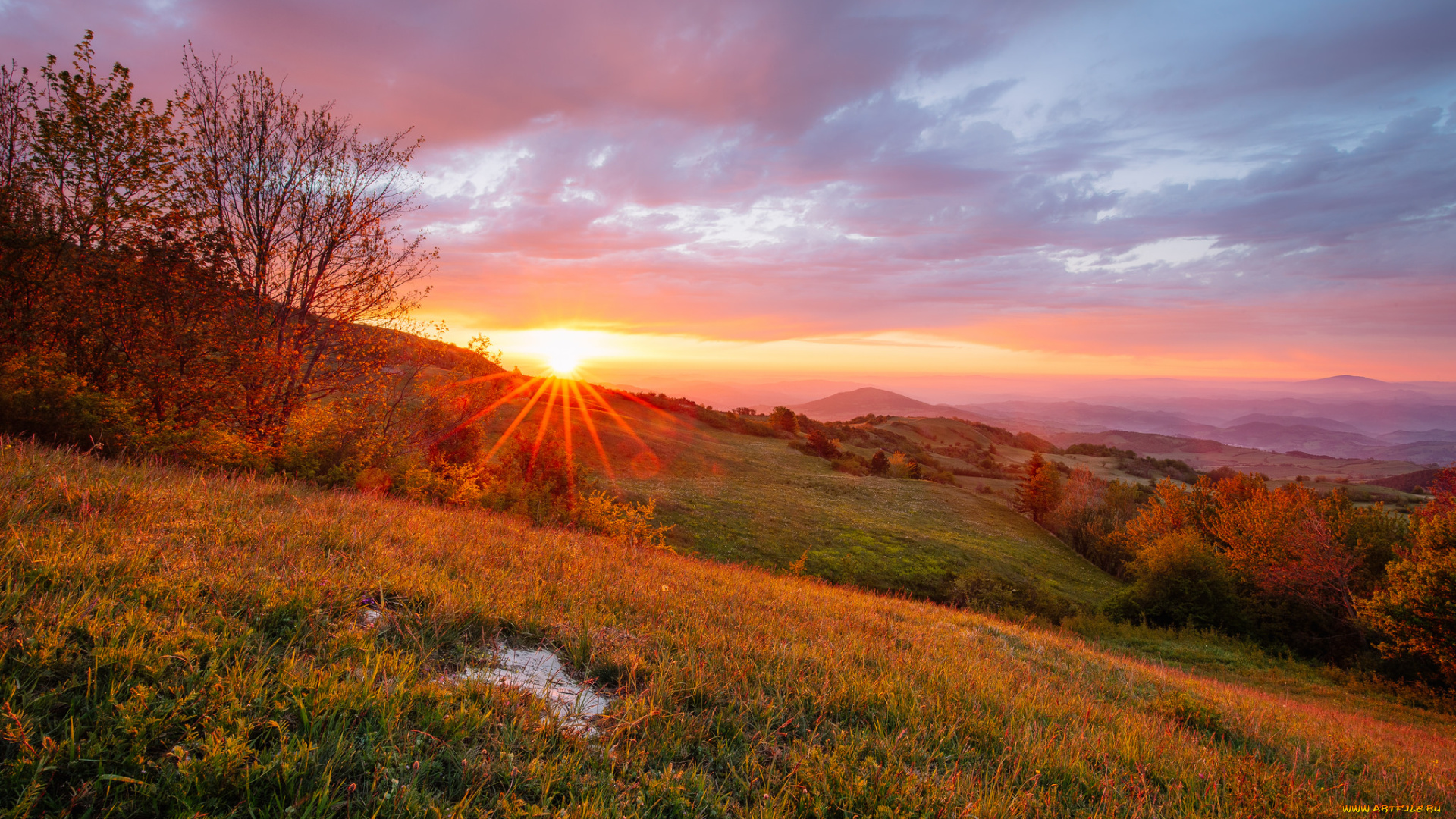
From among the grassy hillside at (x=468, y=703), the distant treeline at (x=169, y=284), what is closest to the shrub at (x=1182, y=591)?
the grassy hillside at (x=468, y=703)

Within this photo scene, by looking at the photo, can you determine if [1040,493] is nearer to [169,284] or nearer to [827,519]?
[827,519]

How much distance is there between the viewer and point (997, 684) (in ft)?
18.7

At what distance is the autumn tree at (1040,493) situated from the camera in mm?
55750

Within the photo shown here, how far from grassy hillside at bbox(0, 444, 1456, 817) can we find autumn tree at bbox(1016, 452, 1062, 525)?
5435cm

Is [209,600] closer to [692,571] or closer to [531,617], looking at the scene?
[531,617]

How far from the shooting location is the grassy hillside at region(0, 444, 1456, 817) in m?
2.52

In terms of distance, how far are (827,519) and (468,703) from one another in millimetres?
36398

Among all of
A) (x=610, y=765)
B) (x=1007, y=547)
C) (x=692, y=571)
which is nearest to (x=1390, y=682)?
(x=1007, y=547)

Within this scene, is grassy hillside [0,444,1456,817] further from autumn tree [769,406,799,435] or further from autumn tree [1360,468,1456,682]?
autumn tree [769,406,799,435]

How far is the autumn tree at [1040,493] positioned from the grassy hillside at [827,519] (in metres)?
2.78

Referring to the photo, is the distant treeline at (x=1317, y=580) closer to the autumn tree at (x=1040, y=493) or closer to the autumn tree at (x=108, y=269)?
the autumn tree at (x=1040, y=493)

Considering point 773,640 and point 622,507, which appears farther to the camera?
point 622,507

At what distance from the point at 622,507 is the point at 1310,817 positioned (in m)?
18.1

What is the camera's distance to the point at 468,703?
3.34 m
